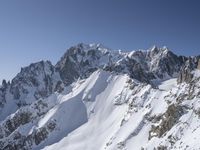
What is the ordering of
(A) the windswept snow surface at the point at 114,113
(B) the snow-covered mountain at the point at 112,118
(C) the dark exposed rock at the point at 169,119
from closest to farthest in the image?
(B) the snow-covered mountain at the point at 112,118, (C) the dark exposed rock at the point at 169,119, (A) the windswept snow surface at the point at 114,113

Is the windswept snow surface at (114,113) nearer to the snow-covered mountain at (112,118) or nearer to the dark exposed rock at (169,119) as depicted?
the snow-covered mountain at (112,118)

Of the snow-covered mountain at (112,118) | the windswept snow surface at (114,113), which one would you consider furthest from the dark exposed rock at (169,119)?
the windswept snow surface at (114,113)

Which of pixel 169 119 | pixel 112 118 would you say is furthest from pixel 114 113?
pixel 169 119

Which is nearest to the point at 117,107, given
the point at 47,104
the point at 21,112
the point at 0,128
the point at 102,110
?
the point at 102,110

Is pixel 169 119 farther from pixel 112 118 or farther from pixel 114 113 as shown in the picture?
pixel 114 113

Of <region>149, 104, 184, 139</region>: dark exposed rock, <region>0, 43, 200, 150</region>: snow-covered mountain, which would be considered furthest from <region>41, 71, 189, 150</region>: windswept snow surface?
<region>149, 104, 184, 139</region>: dark exposed rock

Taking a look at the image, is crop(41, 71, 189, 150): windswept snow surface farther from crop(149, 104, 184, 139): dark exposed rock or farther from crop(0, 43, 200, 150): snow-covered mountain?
crop(149, 104, 184, 139): dark exposed rock

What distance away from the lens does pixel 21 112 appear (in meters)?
188

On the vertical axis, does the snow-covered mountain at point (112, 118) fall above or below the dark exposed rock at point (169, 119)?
above

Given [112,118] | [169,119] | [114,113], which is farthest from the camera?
[114,113]

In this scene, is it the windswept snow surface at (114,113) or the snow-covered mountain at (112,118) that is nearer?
the snow-covered mountain at (112,118)

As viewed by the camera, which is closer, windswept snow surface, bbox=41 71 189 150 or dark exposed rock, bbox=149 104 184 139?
dark exposed rock, bbox=149 104 184 139

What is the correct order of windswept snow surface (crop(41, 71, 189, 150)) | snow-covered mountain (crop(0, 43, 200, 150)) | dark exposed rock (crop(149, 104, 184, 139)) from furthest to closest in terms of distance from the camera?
windswept snow surface (crop(41, 71, 189, 150))
dark exposed rock (crop(149, 104, 184, 139))
snow-covered mountain (crop(0, 43, 200, 150))

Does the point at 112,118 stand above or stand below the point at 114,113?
below
